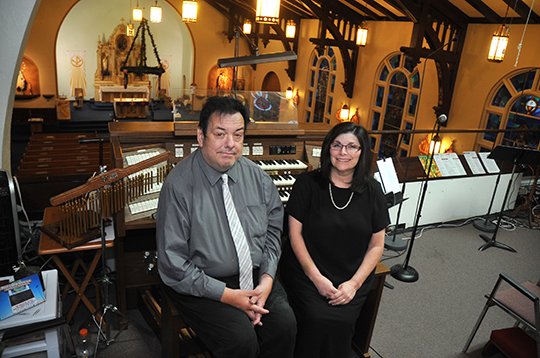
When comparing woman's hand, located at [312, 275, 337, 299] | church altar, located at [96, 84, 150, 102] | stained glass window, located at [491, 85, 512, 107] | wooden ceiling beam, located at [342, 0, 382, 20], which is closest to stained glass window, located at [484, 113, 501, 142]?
stained glass window, located at [491, 85, 512, 107]

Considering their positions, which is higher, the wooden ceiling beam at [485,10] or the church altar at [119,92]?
the wooden ceiling beam at [485,10]

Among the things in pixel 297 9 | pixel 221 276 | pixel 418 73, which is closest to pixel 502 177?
pixel 418 73

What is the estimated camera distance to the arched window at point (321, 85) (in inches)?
482

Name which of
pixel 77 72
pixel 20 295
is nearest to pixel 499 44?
pixel 20 295

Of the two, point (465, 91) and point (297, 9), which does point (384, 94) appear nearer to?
point (465, 91)

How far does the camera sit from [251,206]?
2264 mm

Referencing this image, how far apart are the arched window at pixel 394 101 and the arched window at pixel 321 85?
207cm

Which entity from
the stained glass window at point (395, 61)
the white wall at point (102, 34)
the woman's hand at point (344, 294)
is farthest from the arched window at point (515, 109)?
the white wall at point (102, 34)

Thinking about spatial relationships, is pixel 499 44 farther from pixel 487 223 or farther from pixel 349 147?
pixel 349 147

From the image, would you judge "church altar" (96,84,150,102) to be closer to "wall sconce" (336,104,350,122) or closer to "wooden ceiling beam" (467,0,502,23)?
"wall sconce" (336,104,350,122)

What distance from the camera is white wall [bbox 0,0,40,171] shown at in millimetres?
2756

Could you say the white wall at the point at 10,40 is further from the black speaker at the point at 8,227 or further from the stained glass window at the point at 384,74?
the stained glass window at the point at 384,74

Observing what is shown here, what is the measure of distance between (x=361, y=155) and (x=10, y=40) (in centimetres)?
231

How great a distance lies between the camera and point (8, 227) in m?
2.65
